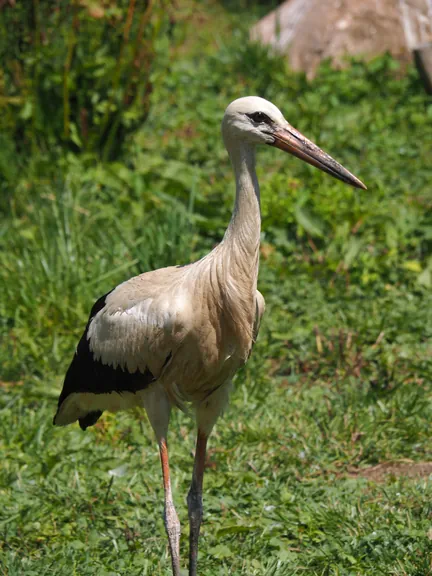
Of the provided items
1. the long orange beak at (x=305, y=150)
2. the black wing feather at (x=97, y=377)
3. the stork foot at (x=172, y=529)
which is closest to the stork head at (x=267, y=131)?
the long orange beak at (x=305, y=150)

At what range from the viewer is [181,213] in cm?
591

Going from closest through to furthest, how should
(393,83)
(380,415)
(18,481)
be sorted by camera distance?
(18,481) < (380,415) < (393,83)

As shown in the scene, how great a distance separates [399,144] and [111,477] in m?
4.29

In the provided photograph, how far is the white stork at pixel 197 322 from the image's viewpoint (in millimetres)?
3396

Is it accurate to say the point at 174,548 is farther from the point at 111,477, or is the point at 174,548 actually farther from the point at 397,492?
the point at 397,492

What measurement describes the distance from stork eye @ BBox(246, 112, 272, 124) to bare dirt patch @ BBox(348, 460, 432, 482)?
196cm

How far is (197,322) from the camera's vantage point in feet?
11.3

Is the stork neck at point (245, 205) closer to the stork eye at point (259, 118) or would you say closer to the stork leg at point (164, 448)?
the stork eye at point (259, 118)

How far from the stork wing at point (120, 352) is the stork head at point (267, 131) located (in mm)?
704

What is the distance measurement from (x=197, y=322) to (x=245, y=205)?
488 millimetres

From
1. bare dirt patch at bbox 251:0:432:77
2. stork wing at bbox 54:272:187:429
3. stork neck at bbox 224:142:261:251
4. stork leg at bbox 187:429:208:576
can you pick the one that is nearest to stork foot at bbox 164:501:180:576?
stork leg at bbox 187:429:208:576

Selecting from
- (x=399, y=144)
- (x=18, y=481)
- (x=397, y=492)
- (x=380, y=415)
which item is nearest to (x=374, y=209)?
(x=399, y=144)

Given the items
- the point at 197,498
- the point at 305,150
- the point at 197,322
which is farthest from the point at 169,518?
the point at 305,150

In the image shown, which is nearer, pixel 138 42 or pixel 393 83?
pixel 138 42
